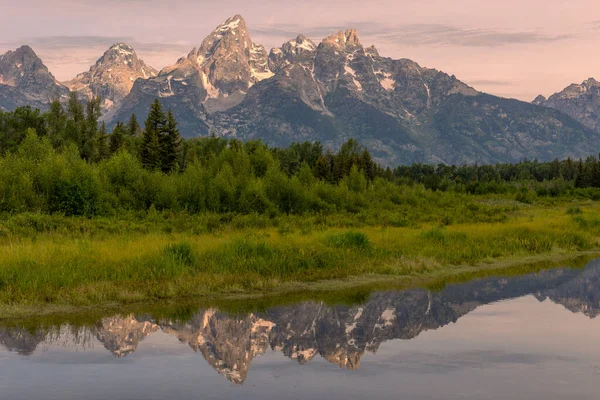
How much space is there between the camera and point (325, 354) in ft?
48.5

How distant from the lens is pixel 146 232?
36812 millimetres

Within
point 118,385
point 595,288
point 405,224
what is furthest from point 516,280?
point 405,224

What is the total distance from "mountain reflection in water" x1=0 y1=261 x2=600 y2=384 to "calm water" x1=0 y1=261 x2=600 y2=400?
4 centimetres

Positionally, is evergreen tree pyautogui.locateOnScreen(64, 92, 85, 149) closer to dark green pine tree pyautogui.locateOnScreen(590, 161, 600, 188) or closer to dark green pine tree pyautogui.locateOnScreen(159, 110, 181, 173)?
dark green pine tree pyautogui.locateOnScreen(159, 110, 181, 173)

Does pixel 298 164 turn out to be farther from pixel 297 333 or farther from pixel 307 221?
pixel 297 333

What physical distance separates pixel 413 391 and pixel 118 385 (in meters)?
5.33

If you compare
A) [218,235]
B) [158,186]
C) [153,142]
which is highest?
[218,235]

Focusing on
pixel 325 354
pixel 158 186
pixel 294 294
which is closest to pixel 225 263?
pixel 294 294

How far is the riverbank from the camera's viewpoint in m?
20.1

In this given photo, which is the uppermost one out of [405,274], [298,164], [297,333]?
[297,333]

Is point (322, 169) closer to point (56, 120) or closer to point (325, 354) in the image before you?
point (56, 120)

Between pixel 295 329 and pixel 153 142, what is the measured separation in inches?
2806

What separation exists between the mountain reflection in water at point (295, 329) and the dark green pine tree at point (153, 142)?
65352 mm

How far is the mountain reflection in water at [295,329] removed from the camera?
14.9 meters
